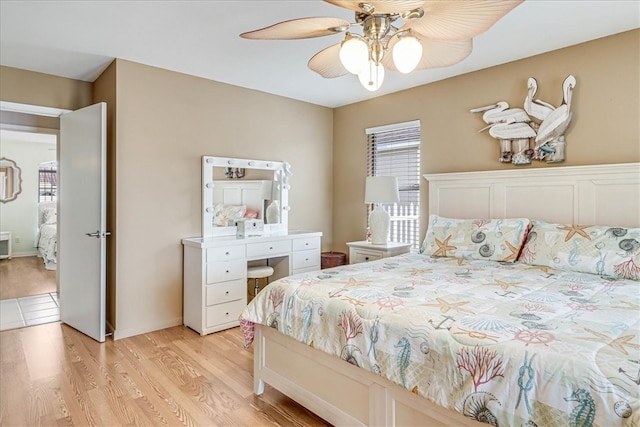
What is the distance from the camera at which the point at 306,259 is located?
4.20 meters

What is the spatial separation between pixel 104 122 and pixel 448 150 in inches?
123

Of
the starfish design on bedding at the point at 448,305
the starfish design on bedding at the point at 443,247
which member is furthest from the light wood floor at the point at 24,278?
the starfish design on bedding at the point at 448,305

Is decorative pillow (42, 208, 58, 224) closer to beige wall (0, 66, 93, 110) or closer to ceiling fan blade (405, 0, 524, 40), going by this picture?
beige wall (0, 66, 93, 110)

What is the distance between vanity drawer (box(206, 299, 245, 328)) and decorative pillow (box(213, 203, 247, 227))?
0.84 meters

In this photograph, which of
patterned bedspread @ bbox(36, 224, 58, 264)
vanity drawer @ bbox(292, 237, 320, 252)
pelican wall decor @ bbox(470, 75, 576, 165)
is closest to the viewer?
pelican wall decor @ bbox(470, 75, 576, 165)

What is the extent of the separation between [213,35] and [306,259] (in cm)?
241

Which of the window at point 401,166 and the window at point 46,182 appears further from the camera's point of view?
the window at point 46,182

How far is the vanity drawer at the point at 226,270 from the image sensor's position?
3.41 m

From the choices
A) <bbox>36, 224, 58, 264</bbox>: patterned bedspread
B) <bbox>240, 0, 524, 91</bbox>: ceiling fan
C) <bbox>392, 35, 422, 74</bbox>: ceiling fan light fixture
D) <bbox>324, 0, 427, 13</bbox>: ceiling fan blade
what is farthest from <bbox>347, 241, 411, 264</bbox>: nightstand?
<bbox>36, 224, 58, 264</bbox>: patterned bedspread

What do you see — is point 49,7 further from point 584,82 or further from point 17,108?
point 584,82

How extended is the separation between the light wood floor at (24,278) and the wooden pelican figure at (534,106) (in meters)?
5.82

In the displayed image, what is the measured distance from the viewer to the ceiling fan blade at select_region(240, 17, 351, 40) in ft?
5.64

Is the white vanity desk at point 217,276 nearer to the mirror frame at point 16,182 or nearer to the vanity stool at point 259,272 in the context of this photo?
the vanity stool at point 259,272

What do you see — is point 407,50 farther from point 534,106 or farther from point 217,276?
point 217,276
